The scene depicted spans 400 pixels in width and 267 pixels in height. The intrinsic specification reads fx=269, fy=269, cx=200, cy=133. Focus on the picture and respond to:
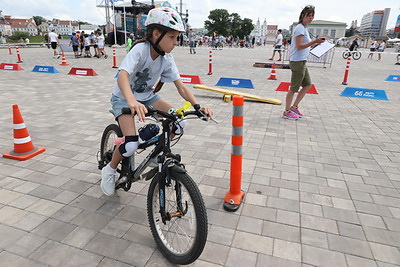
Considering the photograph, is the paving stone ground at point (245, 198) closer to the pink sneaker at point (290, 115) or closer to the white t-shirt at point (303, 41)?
the pink sneaker at point (290, 115)

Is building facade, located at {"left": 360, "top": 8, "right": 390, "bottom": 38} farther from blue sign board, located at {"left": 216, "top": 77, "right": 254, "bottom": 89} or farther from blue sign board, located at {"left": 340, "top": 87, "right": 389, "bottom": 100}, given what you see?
blue sign board, located at {"left": 216, "top": 77, "right": 254, "bottom": 89}

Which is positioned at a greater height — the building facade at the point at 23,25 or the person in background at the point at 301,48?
the building facade at the point at 23,25

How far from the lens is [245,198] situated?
10.6 feet

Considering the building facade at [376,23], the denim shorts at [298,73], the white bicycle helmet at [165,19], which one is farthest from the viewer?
the building facade at [376,23]

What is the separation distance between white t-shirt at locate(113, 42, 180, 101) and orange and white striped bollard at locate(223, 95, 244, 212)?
2.50 feet

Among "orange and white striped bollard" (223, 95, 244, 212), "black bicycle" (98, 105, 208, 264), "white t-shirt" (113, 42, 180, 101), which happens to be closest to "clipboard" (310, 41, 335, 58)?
"orange and white striped bollard" (223, 95, 244, 212)

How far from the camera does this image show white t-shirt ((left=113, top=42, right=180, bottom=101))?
2.45 m

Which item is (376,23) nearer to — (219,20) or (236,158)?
(219,20)

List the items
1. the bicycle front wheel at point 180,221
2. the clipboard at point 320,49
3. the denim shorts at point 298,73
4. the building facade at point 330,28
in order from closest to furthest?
the bicycle front wheel at point 180,221 → the denim shorts at point 298,73 → the clipboard at point 320,49 → the building facade at point 330,28

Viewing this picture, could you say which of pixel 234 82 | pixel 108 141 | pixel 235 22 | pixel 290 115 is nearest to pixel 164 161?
pixel 108 141

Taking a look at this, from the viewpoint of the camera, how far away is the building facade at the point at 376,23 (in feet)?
526

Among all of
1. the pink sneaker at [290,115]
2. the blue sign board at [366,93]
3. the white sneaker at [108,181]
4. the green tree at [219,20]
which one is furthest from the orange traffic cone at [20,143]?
the green tree at [219,20]

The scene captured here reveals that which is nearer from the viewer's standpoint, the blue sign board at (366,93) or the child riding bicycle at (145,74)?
the child riding bicycle at (145,74)

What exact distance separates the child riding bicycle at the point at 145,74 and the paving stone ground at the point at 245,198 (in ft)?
2.08
